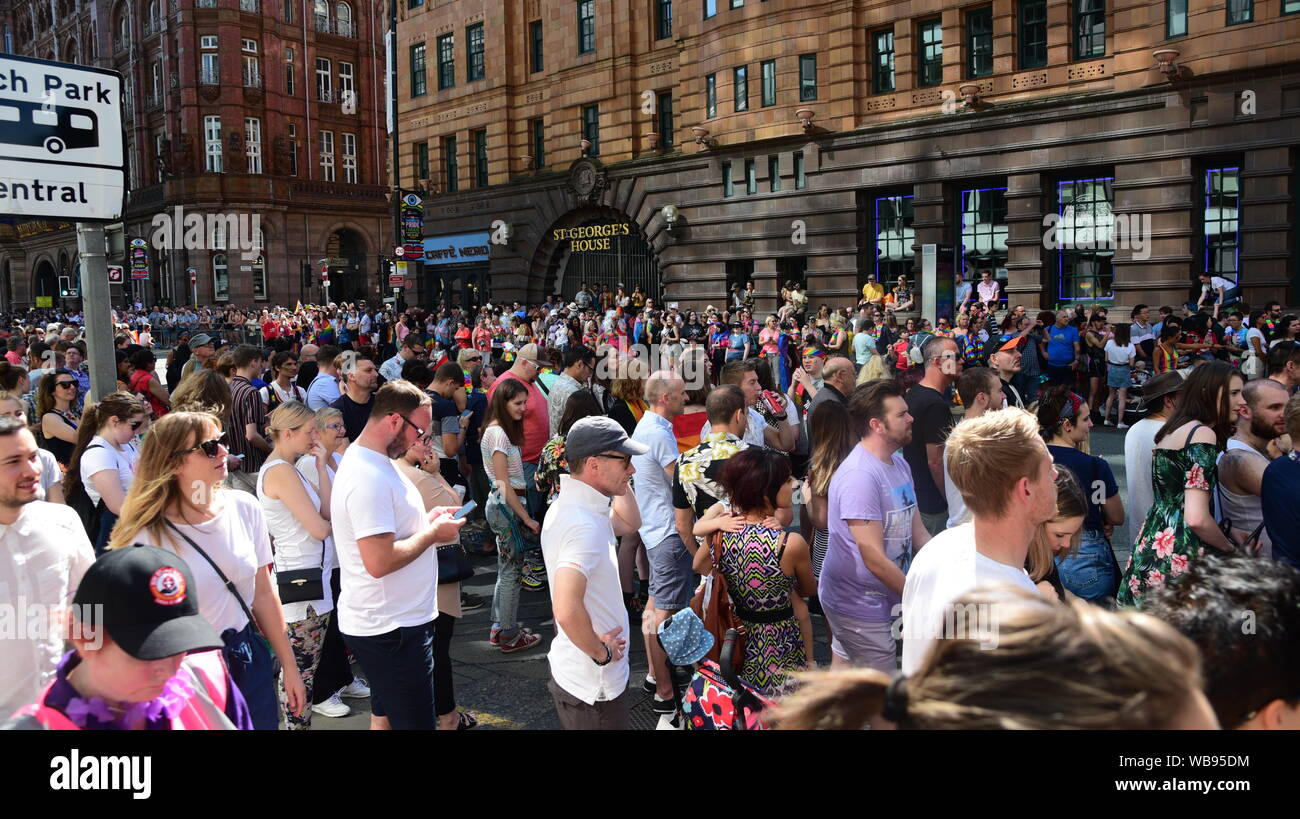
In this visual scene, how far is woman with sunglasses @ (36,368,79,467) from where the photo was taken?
287 inches

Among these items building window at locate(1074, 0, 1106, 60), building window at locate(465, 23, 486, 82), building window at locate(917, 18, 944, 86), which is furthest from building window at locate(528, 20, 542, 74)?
building window at locate(1074, 0, 1106, 60)

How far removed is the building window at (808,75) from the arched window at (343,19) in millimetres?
46002

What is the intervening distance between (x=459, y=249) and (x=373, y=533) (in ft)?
117

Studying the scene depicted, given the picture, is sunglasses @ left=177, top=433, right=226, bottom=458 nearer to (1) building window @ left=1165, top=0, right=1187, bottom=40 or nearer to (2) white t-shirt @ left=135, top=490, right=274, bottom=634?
(2) white t-shirt @ left=135, top=490, right=274, bottom=634

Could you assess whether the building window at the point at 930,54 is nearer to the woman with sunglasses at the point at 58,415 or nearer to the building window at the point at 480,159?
the building window at the point at 480,159

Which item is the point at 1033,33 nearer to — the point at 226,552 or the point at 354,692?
the point at 354,692

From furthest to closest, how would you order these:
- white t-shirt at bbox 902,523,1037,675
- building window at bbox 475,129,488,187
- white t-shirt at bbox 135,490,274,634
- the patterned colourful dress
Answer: building window at bbox 475,129,488,187 → the patterned colourful dress → white t-shirt at bbox 135,490,274,634 → white t-shirt at bbox 902,523,1037,675

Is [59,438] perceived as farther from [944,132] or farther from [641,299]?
[641,299]

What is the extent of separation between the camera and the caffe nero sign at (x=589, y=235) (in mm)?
32312

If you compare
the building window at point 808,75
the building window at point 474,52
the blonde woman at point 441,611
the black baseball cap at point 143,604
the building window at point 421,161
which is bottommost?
the blonde woman at point 441,611

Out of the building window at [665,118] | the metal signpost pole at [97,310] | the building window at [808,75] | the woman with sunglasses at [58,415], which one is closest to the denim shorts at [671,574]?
the metal signpost pole at [97,310]

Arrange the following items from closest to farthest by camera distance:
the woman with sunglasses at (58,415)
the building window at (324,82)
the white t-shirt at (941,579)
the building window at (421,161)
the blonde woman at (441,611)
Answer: the white t-shirt at (941,579)
the blonde woman at (441,611)
the woman with sunglasses at (58,415)
the building window at (421,161)
the building window at (324,82)

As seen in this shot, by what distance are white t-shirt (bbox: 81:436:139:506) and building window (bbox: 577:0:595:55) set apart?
98.5 ft

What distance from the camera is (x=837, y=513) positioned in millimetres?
4539
